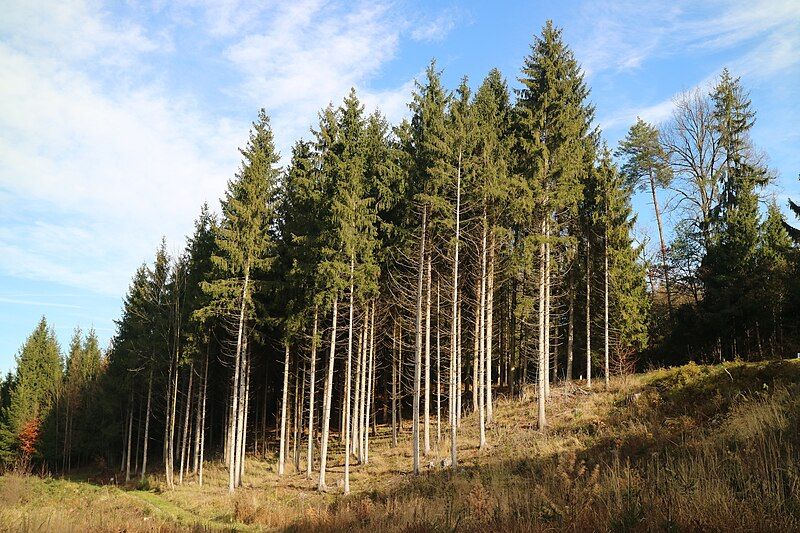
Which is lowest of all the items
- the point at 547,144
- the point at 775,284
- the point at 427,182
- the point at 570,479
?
the point at 570,479

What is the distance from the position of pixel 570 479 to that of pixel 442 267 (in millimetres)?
16532

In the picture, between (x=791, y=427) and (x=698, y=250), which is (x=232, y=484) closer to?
(x=791, y=427)

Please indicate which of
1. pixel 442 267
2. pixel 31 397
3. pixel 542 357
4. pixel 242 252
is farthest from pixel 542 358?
pixel 31 397

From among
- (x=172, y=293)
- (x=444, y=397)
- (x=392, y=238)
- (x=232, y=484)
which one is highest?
(x=392, y=238)

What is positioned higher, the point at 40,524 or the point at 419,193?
the point at 419,193

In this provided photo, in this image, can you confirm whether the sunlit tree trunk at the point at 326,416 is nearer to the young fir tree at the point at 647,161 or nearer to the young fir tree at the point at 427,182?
the young fir tree at the point at 427,182

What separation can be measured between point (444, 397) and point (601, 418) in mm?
18595

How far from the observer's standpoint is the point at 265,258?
23.9 m

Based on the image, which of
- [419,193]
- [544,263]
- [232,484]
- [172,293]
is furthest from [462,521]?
[172,293]

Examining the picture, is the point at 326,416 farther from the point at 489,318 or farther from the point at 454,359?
the point at 489,318

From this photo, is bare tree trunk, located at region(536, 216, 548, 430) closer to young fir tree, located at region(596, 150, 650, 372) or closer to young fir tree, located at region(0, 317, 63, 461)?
young fir tree, located at region(596, 150, 650, 372)

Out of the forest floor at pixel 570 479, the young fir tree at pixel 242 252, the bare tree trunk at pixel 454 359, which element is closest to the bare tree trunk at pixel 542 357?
the forest floor at pixel 570 479

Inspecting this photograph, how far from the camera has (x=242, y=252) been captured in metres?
23.5

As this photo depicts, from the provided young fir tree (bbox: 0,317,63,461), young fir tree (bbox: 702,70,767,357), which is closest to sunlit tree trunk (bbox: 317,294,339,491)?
young fir tree (bbox: 702,70,767,357)
